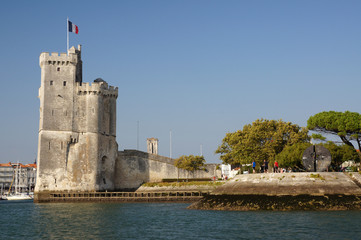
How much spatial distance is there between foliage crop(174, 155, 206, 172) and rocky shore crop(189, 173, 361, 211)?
110 feet

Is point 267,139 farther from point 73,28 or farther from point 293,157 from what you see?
point 73,28

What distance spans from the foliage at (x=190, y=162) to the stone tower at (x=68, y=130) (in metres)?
11.7

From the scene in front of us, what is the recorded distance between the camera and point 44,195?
63.6 meters

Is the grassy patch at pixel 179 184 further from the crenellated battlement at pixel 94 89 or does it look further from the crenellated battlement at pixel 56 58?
the crenellated battlement at pixel 56 58

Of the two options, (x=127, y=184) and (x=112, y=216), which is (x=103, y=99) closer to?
(x=127, y=184)

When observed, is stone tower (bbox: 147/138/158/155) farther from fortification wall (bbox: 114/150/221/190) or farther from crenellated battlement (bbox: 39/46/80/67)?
crenellated battlement (bbox: 39/46/80/67)

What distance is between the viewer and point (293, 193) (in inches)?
1374

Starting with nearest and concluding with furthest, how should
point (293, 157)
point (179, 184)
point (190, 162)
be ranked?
point (293, 157) → point (179, 184) → point (190, 162)

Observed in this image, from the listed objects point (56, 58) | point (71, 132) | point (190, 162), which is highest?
point (56, 58)

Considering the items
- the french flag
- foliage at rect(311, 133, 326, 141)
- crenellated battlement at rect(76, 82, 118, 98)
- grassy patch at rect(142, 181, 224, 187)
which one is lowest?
grassy patch at rect(142, 181, 224, 187)

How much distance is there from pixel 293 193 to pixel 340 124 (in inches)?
545

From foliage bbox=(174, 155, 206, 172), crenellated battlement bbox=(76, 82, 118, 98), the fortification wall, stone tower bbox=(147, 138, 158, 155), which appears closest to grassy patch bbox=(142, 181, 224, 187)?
the fortification wall

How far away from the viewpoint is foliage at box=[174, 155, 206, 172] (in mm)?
72450

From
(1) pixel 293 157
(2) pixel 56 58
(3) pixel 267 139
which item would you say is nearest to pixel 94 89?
(2) pixel 56 58
